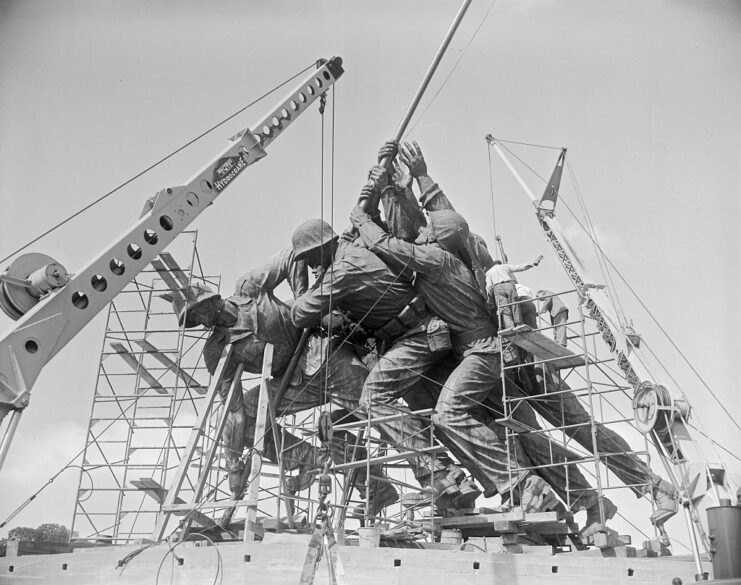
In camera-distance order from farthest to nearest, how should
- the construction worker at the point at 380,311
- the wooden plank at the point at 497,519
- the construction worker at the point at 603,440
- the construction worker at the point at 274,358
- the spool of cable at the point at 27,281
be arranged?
the construction worker at the point at 274,358
the construction worker at the point at 380,311
the construction worker at the point at 603,440
the wooden plank at the point at 497,519
the spool of cable at the point at 27,281

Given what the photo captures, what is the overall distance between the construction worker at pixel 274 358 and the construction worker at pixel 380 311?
1.65 ft

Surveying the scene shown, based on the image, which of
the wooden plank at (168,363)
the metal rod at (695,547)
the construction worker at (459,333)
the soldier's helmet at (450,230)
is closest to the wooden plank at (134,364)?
the wooden plank at (168,363)

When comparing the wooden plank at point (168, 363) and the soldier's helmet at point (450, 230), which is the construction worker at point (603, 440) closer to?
the soldier's helmet at point (450, 230)

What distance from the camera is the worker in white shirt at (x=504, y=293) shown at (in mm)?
15250

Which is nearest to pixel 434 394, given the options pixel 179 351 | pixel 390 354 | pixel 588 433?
pixel 390 354

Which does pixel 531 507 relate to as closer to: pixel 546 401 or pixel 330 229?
pixel 546 401

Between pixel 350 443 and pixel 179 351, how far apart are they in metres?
4.12

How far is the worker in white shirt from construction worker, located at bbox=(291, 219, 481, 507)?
4.32 feet

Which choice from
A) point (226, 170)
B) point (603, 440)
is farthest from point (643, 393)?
point (226, 170)

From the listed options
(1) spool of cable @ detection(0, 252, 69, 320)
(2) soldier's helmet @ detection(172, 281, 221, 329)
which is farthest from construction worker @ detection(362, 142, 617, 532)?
(1) spool of cable @ detection(0, 252, 69, 320)

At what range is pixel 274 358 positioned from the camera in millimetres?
16562

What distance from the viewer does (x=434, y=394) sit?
55.6 feet

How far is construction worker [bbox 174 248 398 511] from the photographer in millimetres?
16328

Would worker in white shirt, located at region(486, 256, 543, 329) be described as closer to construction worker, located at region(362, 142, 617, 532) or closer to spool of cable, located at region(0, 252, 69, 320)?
construction worker, located at region(362, 142, 617, 532)
